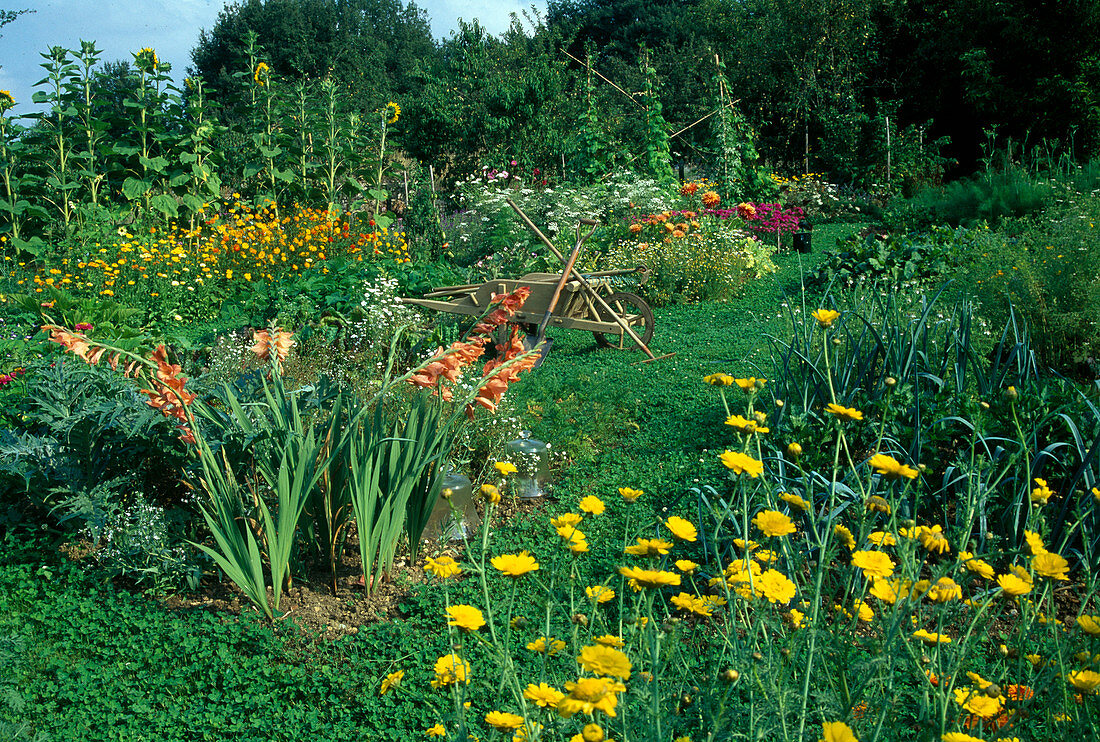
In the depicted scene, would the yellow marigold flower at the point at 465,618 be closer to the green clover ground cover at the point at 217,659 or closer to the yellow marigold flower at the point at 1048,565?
the green clover ground cover at the point at 217,659

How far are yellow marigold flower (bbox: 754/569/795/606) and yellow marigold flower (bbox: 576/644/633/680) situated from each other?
0.36 metres

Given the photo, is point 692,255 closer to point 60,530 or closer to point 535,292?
point 535,292

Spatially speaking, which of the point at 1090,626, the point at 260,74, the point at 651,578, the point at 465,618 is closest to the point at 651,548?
the point at 651,578

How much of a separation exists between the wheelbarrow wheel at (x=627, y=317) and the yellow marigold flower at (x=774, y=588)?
174 inches

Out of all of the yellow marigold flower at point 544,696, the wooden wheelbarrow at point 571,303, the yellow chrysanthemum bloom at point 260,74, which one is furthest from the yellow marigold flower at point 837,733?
the yellow chrysanthemum bloom at point 260,74

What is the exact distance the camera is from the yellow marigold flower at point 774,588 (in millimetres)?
1312

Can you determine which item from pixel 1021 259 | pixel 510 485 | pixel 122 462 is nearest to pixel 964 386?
pixel 510 485

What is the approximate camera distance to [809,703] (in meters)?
1.53

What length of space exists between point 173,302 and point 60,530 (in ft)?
14.0

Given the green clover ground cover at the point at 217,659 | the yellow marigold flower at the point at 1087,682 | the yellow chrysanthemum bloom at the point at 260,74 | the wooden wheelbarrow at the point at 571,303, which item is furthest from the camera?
the yellow chrysanthemum bloom at the point at 260,74

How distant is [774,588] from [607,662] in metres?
0.42

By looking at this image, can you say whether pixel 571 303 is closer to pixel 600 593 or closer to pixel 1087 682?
pixel 600 593

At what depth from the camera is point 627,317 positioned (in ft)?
19.2

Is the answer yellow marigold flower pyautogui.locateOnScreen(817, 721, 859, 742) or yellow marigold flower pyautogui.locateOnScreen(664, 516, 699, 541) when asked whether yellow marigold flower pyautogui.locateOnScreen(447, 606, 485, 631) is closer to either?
yellow marigold flower pyautogui.locateOnScreen(664, 516, 699, 541)
